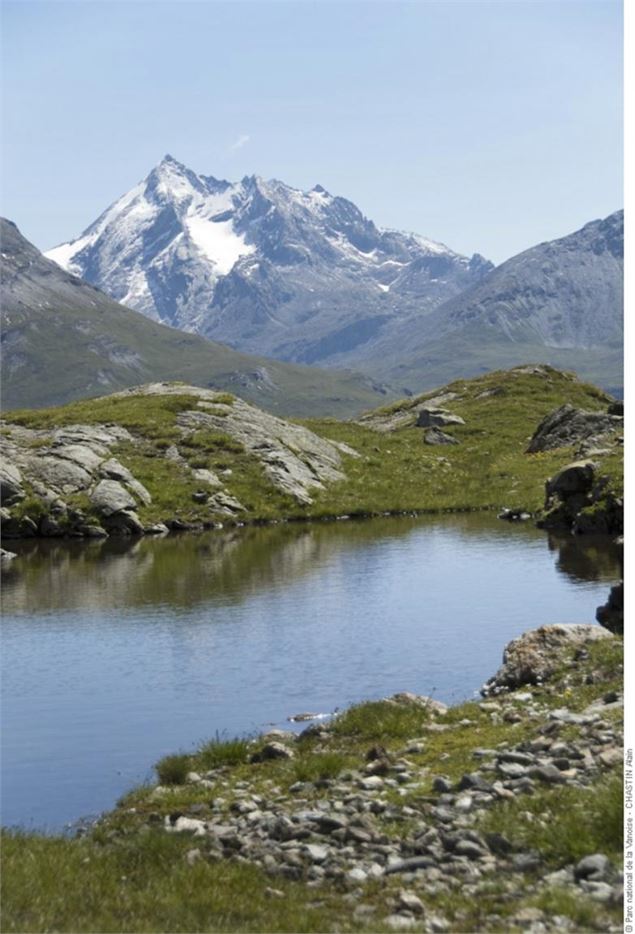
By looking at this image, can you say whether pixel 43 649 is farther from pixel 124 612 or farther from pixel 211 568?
pixel 211 568

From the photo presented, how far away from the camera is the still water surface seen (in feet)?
85.3

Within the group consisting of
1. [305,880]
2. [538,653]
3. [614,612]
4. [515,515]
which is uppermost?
[515,515]

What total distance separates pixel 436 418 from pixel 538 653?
261ft

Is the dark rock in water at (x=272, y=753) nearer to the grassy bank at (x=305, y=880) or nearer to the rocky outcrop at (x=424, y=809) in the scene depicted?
the rocky outcrop at (x=424, y=809)

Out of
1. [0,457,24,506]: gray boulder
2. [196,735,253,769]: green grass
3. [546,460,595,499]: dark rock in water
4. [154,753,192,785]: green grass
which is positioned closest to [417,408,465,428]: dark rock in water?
[546,460,595,499]: dark rock in water

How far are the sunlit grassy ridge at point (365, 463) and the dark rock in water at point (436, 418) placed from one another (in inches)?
47.3

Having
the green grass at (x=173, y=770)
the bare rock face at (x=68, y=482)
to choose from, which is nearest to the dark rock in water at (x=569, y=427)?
the bare rock face at (x=68, y=482)

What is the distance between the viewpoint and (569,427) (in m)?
89.6

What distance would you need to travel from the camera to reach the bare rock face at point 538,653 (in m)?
26.6

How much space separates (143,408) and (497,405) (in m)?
40.7

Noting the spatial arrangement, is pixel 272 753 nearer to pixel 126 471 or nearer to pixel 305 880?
pixel 305 880

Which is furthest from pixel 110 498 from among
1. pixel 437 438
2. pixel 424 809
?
pixel 424 809

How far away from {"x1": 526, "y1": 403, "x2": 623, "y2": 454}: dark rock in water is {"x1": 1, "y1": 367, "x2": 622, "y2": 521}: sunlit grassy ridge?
75.2 inches

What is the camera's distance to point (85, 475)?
230ft
